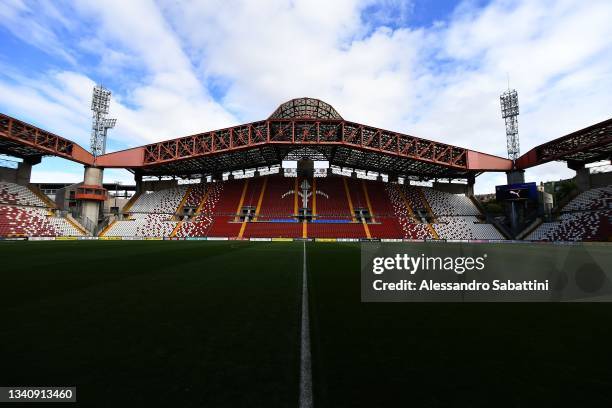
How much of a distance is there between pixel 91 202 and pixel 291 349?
4959cm

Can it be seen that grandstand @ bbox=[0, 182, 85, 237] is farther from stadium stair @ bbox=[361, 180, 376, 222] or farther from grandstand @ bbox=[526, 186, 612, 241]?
grandstand @ bbox=[526, 186, 612, 241]

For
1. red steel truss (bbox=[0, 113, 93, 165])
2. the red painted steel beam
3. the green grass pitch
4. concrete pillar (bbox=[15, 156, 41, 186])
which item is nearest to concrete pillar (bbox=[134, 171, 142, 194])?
red steel truss (bbox=[0, 113, 93, 165])

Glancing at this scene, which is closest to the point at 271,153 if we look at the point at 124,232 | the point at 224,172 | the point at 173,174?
the point at 224,172

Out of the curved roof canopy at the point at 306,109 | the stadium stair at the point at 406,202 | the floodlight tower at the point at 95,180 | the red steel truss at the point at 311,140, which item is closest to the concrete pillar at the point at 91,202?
the floodlight tower at the point at 95,180

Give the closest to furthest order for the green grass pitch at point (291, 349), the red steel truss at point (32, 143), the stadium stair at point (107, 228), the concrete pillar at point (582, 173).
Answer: the green grass pitch at point (291, 349), the red steel truss at point (32, 143), the stadium stair at point (107, 228), the concrete pillar at point (582, 173)

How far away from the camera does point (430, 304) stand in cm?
595

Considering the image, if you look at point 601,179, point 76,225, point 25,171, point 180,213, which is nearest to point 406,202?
point 601,179

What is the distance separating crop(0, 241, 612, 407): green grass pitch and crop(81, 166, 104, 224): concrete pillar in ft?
142

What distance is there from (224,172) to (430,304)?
53375mm

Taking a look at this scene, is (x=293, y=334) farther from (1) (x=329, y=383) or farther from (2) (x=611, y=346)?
(2) (x=611, y=346)

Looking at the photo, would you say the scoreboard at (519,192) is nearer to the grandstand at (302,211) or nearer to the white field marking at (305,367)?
the grandstand at (302,211)

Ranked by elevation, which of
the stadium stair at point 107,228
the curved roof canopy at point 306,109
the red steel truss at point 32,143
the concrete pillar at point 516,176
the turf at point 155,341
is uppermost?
the curved roof canopy at point 306,109

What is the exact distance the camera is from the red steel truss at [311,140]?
38.3 meters

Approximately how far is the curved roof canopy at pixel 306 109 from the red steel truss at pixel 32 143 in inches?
1075
